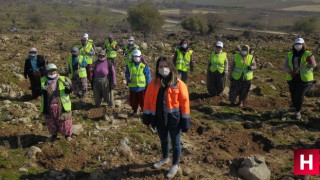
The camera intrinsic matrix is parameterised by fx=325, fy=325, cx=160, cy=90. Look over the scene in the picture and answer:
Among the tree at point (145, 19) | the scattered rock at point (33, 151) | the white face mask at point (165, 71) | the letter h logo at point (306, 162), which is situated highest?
the tree at point (145, 19)

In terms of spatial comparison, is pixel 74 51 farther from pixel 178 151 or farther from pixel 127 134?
pixel 178 151

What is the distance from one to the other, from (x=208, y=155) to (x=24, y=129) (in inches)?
163

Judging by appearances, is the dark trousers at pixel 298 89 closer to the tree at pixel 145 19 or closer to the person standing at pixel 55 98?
the person standing at pixel 55 98

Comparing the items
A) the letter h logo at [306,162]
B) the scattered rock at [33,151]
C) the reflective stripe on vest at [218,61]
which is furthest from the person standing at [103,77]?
the letter h logo at [306,162]

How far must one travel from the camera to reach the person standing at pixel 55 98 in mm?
6250

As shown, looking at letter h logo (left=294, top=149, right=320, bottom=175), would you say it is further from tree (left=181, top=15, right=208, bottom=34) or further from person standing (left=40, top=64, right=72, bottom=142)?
tree (left=181, top=15, right=208, bottom=34)

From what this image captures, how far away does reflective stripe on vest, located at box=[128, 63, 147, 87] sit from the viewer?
752cm

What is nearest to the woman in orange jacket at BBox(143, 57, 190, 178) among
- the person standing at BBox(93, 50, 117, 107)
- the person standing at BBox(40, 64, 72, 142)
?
the person standing at BBox(40, 64, 72, 142)

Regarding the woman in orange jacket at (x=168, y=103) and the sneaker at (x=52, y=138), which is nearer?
the woman in orange jacket at (x=168, y=103)

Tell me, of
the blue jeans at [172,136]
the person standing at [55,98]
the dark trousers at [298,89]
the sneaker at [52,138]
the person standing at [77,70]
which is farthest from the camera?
the person standing at [77,70]

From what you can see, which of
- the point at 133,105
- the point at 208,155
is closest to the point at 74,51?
the point at 133,105

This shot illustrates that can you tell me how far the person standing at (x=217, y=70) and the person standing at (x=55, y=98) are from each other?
191 inches

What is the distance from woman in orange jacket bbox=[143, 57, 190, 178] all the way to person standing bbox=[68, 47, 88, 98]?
4.92 metres

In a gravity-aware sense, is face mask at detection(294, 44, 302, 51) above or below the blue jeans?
above
